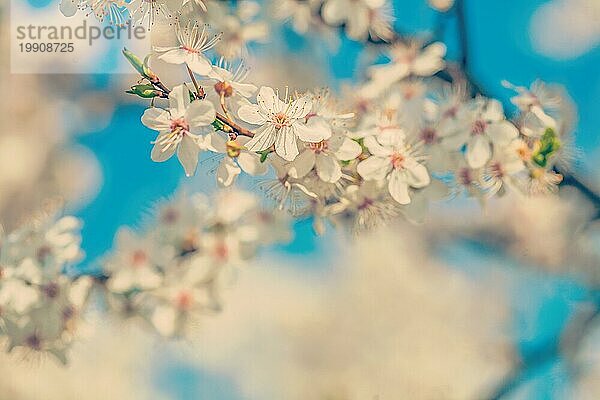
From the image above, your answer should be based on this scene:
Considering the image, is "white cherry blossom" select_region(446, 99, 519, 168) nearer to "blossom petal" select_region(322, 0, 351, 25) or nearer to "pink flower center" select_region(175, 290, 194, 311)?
"blossom petal" select_region(322, 0, 351, 25)

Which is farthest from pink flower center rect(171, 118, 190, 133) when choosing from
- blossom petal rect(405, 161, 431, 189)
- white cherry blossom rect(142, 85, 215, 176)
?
blossom petal rect(405, 161, 431, 189)

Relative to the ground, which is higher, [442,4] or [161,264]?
[442,4]

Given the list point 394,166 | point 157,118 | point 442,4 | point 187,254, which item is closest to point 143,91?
point 157,118

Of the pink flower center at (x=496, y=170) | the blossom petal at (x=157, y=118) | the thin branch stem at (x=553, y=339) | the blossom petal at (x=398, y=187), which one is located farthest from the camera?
the thin branch stem at (x=553, y=339)

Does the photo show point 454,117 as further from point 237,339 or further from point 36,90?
point 36,90

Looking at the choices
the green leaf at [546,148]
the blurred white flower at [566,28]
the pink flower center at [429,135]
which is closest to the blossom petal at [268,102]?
the pink flower center at [429,135]

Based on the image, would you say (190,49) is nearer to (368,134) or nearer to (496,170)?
(368,134)

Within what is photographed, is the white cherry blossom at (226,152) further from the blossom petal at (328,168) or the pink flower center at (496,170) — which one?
the pink flower center at (496,170)
